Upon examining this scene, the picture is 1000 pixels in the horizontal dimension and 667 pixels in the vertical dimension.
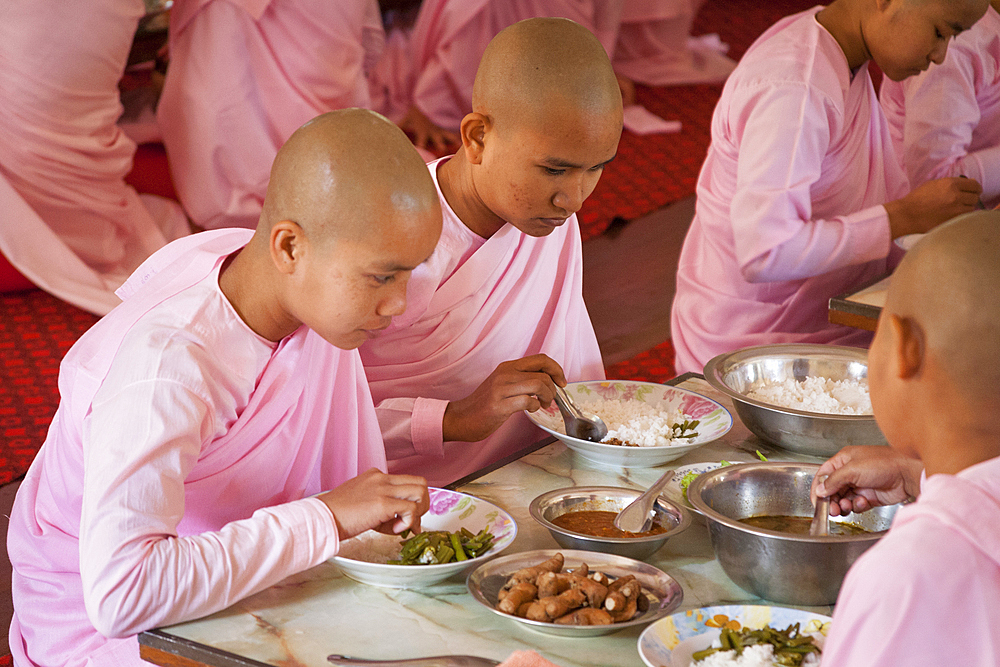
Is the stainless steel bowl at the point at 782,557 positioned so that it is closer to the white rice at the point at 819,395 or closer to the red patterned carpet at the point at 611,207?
the white rice at the point at 819,395

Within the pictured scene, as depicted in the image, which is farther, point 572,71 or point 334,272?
point 572,71

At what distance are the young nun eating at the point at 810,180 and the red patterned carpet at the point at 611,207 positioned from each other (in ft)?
3.68

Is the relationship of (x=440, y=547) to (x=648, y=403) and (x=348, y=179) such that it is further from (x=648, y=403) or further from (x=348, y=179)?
(x=648, y=403)

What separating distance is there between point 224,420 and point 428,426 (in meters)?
0.59

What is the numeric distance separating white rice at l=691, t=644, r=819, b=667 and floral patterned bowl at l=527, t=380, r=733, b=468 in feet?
1.81

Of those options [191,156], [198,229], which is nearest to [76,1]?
[191,156]

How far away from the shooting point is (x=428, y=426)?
206 centimetres

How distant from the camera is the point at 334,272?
143 centimetres

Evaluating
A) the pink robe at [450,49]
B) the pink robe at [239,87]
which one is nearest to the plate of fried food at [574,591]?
the pink robe at [239,87]

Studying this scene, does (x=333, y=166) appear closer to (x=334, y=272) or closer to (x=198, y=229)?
(x=334, y=272)

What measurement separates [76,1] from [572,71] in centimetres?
301

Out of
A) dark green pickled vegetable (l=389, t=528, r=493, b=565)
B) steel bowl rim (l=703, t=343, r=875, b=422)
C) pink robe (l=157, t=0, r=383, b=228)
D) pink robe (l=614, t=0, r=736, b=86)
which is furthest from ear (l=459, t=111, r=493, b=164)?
pink robe (l=614, t=0, r=736, b=86)

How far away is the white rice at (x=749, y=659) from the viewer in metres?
1.21

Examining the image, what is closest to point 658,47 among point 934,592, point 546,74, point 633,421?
point 546,74
